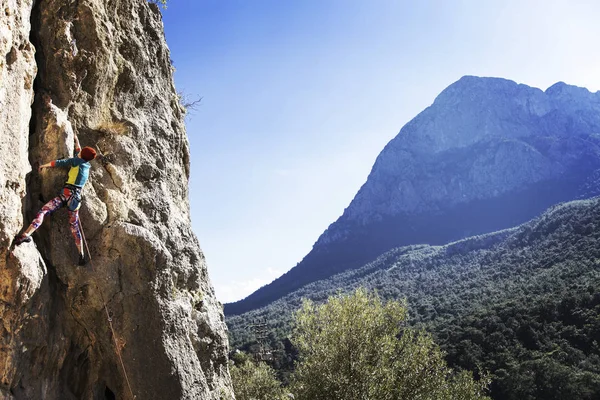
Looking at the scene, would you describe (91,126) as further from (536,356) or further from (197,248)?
(536,356)

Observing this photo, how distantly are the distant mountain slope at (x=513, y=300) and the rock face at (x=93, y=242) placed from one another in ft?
53.3

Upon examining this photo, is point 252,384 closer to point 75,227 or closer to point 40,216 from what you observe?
point 75,227

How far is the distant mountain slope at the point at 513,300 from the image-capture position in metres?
50.1

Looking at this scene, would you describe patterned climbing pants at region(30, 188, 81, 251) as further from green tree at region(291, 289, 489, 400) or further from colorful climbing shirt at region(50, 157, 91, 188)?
green tree at region(291, 289, 489, 400)

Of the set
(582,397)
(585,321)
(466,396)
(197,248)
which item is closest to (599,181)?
(585,321)

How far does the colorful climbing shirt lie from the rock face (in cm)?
41

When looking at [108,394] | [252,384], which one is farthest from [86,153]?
[252,384]

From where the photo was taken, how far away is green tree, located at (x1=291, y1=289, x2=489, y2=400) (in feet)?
56.9

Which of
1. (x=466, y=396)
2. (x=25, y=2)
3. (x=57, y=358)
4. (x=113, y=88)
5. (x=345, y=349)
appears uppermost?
(x=25, y=2)

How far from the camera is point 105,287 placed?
8.66 meters

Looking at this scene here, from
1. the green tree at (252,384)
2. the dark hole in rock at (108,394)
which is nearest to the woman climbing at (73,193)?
the dark hole in rock at (108,394)

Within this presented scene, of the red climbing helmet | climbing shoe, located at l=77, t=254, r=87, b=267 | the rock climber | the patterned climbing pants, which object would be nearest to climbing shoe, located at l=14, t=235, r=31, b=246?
the patterned climbing pants

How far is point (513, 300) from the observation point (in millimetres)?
73688

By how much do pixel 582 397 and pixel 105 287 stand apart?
52066mm
